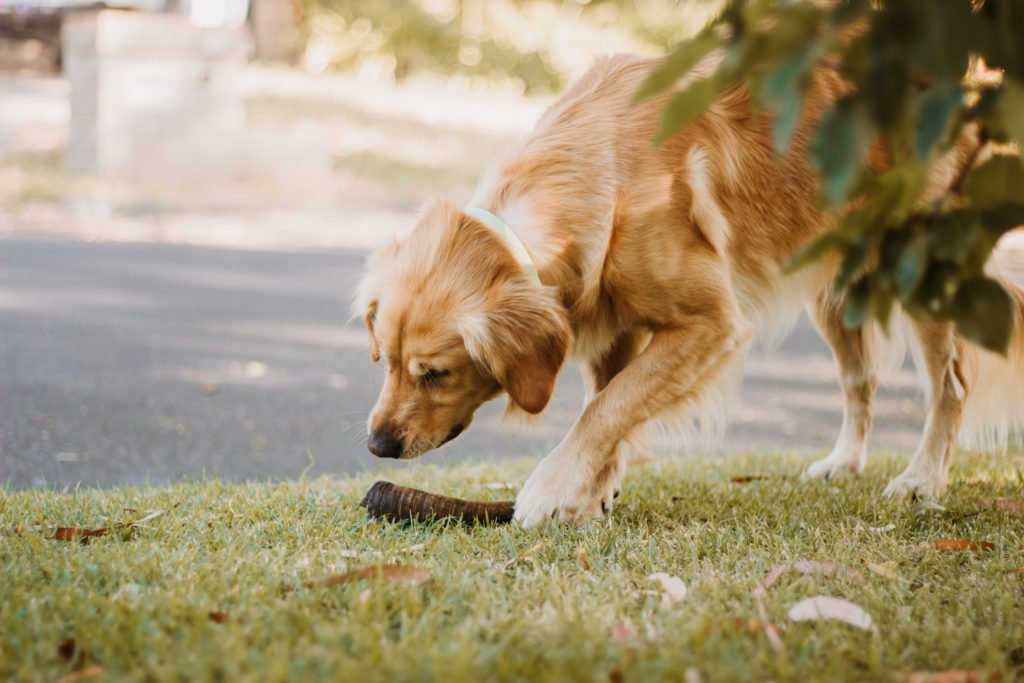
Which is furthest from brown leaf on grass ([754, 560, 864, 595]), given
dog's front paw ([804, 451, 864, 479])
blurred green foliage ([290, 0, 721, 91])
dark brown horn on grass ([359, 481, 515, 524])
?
blurred green foliage ([290, 0, 721, 91])

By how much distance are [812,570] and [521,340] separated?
111 cm

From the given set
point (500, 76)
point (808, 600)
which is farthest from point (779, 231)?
point (500, 76)

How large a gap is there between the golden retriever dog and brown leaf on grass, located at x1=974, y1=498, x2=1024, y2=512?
238 millimetres

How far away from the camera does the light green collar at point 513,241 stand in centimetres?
334

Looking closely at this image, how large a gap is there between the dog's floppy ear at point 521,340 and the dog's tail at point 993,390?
5.84 feet

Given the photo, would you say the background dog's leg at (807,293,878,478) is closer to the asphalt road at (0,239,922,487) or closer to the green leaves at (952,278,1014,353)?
the asphalt road at (0,239,922,487)

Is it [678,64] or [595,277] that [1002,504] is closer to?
[595,277]

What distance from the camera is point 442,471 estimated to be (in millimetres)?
4375

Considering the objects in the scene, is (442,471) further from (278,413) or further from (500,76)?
(500,76)

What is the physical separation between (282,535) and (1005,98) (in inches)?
84.3

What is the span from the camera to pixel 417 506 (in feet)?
10.2

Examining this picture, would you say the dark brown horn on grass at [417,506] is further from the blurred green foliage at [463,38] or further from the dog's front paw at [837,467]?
A: the blurred green foliage at [463,38]

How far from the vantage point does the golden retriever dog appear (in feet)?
10.9

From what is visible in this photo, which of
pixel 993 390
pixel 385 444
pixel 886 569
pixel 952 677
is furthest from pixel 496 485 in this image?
pixel 952 677
